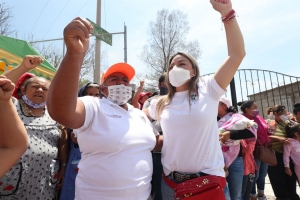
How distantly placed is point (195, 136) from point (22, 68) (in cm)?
169

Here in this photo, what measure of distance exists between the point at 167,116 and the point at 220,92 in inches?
16.6

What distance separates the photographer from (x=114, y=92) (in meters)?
1.84

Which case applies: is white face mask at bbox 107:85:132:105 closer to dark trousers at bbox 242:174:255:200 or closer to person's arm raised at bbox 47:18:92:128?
person's arm raised at bbox 47:18:92:128

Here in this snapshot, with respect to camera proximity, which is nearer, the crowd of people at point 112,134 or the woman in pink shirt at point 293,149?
the crowd of people at point 112,134

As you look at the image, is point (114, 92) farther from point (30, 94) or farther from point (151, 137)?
point (30, 94)

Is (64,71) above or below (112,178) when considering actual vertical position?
above

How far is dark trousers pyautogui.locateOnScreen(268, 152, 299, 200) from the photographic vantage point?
15.1ft

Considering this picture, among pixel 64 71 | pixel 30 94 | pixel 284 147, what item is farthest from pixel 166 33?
pixel 64 71

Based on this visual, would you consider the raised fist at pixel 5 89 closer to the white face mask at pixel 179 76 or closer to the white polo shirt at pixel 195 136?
the white polo shirt at pixel 195 136

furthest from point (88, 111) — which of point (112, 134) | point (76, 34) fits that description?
point (76, 34)

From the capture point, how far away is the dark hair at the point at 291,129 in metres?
4.51

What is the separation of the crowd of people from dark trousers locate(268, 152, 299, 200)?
9.73 ft

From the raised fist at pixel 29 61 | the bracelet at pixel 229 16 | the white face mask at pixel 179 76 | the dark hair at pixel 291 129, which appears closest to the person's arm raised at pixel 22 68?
the raised fist at pixel 29 61

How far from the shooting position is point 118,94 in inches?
71.9
